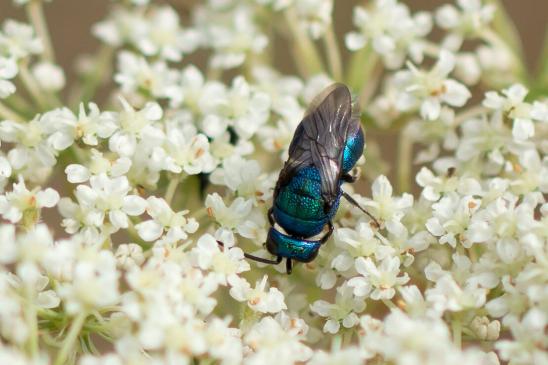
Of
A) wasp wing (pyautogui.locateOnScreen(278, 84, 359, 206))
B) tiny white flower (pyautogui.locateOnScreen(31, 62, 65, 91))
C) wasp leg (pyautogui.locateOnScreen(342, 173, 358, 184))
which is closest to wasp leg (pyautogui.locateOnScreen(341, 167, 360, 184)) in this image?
wasp leg (pyautogui.locateOnScreen(342, 173, 358, 184))

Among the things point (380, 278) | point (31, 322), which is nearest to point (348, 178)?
point (380, 278)

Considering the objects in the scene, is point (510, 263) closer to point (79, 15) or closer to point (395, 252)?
point (395, 252)

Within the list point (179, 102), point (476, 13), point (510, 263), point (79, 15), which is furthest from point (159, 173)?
point (79, 15)

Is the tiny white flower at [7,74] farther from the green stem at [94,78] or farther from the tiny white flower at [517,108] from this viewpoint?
the tiny white flower at [517,108]

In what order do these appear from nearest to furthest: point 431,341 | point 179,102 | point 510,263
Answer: point 431,341 → point 510,263 → point 179,102

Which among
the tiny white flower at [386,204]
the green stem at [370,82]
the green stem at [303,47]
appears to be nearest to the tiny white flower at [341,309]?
the tiny white flower at [386,204]

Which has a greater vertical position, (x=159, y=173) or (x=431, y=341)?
(x=431, y=341)

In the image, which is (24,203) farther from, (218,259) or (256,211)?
(256,211)
